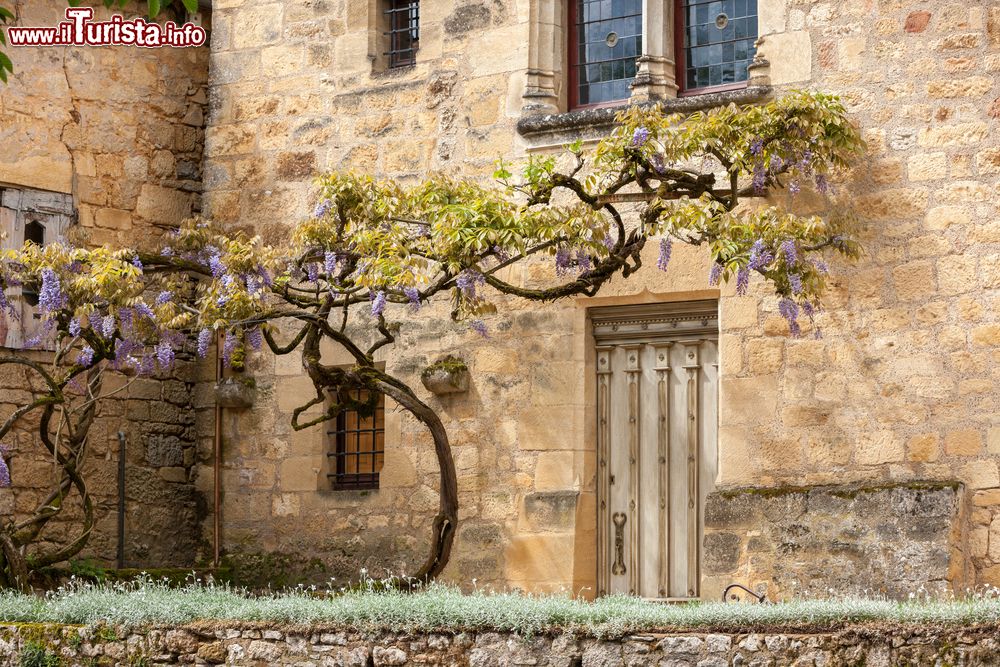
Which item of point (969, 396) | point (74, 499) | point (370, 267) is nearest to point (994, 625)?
point (969, 396)

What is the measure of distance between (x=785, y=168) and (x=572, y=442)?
6.64ft

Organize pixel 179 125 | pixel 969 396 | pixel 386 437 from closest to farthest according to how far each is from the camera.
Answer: pixel 969 396, pixel 386 437, pixel 179 125

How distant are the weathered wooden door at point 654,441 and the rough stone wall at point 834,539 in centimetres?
56

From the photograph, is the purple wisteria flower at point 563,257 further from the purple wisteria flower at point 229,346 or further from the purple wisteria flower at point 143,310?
the purple wisteria flower at point 143,310

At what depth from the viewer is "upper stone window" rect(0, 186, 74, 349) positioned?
1035cm

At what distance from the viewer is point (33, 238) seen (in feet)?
34.6

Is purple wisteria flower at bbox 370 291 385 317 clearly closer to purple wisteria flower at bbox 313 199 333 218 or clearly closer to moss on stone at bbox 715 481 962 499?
purple wisteria flower at bbox 313 199 333 218

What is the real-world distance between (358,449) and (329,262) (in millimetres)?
1718

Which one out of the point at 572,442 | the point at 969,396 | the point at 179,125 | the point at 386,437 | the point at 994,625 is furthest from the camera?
the point at 179,125

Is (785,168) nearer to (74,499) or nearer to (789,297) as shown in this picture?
(789,297)

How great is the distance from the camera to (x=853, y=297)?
29.8 feet

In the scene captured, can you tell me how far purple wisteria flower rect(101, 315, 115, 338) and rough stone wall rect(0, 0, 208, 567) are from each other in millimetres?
932

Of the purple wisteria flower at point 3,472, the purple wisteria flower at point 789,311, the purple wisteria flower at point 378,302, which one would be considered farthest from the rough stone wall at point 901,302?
the purple wisteria flower at point 3,472

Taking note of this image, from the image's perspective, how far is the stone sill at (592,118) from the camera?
9.42 meters
